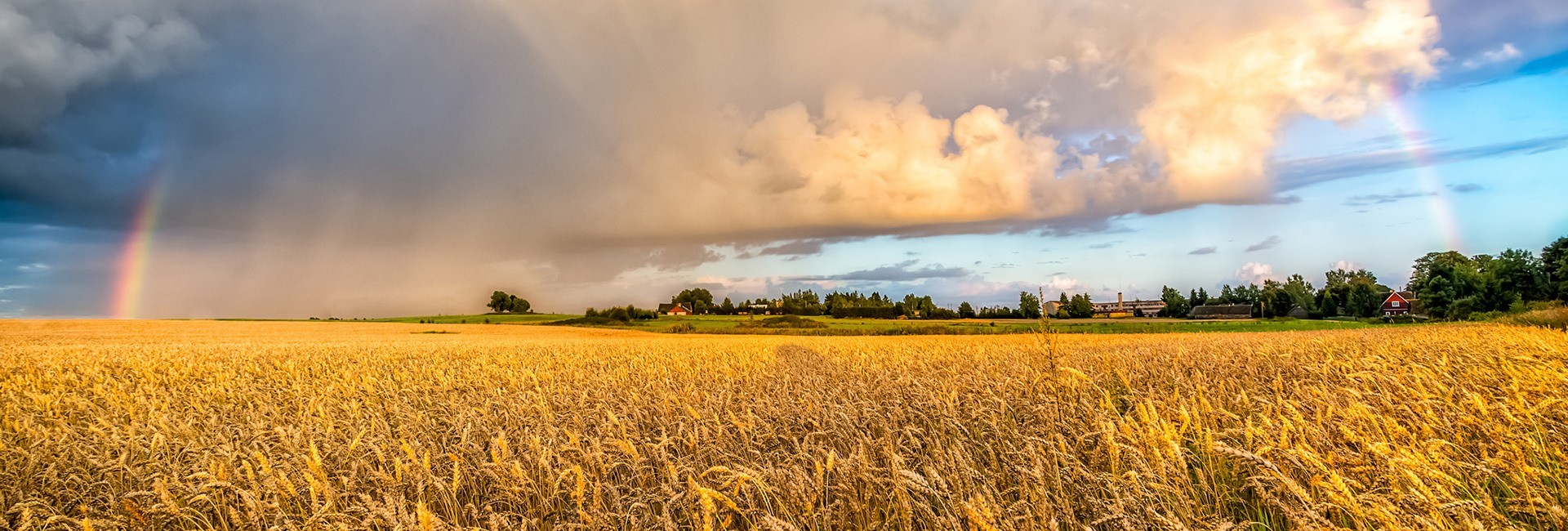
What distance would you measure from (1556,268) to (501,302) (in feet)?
428

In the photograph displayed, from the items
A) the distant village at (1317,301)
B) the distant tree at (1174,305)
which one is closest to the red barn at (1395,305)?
the distant village at (1317,301)

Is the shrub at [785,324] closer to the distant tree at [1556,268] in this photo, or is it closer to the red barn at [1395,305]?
the distant tree at [1556,268]

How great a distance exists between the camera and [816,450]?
4805 mm

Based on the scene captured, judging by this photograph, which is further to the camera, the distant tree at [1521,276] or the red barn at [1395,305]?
the red barn at [1395,305]

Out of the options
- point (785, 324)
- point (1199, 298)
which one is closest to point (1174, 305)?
point (1199, 298)

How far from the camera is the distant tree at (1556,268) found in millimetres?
58500

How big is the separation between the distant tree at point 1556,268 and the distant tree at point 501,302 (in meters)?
123

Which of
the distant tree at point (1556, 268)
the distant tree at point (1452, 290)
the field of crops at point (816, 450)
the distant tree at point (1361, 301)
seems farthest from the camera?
the distant tree at point (1361, 301)

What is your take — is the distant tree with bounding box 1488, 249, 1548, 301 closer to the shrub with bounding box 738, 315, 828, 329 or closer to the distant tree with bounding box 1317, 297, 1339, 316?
the distant tree with bounding box 1317, 297, 1339, 316

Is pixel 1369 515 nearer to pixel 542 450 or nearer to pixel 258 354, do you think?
pixel 542 450

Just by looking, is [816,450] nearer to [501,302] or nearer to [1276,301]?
[501,302]

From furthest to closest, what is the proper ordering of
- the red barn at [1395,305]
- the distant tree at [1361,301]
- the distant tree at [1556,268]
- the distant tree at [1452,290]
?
the distant tree at [1361,301] < the red barn at [1395,305] < the distant tree at [1452,290] < the distant tree at [1556,268]

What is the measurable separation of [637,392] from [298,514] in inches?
161

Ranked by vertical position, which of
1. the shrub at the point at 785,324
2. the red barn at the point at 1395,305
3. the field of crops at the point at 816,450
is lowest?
the field of crops at the point at 816,450
